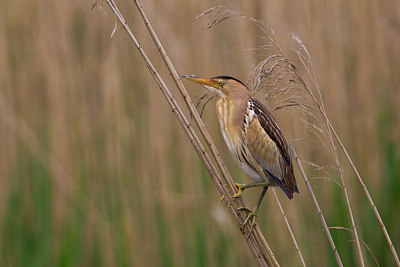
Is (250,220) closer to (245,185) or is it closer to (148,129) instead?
(245,185)

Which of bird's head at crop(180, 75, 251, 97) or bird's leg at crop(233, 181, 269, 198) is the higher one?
bird's head at crop(180, 75, 251, 97)

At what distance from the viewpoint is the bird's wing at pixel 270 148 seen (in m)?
1.50

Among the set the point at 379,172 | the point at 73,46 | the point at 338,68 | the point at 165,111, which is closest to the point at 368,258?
the point at 379,172

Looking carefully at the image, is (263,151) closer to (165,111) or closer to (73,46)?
(165,111)

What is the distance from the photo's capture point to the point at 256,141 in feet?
4.96

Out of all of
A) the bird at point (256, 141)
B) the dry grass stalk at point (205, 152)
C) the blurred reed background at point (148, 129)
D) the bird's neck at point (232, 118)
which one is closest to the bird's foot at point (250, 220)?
the dry grass stalk at point (205, 152)

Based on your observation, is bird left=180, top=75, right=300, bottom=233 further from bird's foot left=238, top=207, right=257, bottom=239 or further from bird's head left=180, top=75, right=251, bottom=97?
bird's foot left=238, top=207, right=257, bottom=239

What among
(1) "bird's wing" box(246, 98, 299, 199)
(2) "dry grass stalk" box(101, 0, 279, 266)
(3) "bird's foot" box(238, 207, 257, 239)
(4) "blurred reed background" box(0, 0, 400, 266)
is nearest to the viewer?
(2) "dry grass stalk" box(101, 0, 279, 266)

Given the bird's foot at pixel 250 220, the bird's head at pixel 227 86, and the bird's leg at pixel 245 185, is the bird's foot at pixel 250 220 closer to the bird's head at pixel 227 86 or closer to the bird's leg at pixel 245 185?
the bird's leg at pixel 245 185

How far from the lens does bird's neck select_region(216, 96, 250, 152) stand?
5.04 feet

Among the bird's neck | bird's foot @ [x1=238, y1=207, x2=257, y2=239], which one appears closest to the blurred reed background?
the bird's neck

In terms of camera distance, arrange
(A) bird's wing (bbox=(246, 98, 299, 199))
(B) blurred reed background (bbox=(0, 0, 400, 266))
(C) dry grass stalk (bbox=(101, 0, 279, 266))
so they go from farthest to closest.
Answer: (B) blurred reed background (bbox=(0, 0, 400, 266)) < (A) bird's wing (bbox=(246, 98, 299, 199)) < (C) dry grass stalk (bbox=(101, 0, 279, 266))

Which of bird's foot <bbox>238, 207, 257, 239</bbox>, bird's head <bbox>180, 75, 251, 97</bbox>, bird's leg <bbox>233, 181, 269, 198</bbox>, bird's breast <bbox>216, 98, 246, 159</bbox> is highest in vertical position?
bird's head <bbox>180, 75, 251, 97</bbox>

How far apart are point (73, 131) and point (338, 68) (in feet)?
3.88
